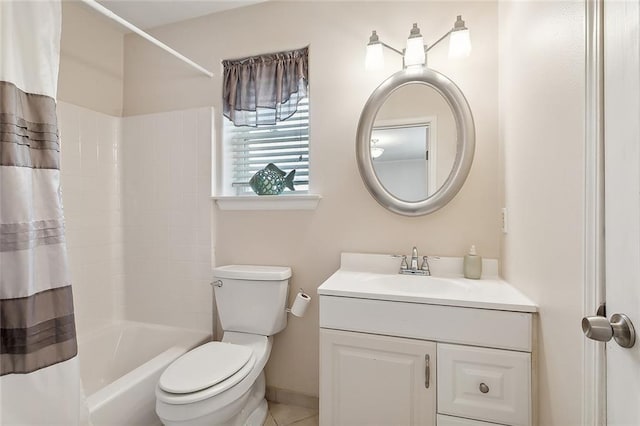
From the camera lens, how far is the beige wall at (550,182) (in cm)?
78

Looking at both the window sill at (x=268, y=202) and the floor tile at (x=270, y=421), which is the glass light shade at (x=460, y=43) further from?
the floor tile at (x=270, y=421)

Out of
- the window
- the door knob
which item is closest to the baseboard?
the window

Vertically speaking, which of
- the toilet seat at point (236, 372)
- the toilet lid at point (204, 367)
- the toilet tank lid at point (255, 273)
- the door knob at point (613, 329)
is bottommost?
the toilet seat at point (236, 372)

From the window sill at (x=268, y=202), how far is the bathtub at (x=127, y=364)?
82cm

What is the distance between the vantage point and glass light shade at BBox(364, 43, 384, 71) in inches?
59.7

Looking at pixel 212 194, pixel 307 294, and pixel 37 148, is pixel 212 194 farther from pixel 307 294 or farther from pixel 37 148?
pixel 37 148

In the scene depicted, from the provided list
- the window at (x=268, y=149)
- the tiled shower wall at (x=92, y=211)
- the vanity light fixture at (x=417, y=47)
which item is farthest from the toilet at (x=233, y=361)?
the vanity light fixture at (x=417, y=47)

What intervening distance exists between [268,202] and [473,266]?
3.72 feet

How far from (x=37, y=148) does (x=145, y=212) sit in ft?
3.82

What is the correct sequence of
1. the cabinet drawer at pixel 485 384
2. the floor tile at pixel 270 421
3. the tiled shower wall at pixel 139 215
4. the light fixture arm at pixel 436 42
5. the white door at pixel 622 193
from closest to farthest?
the white door at pixel 622 193
the cabinet drawer at pixel 485 384
the light fixture arm at pixel 436 42
the floor tile at pixel 270 421
the tiled shower wall at pixel 139 215

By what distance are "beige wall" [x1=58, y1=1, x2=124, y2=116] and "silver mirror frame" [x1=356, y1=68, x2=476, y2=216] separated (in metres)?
1.76

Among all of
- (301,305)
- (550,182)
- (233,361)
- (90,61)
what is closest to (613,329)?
(550,182)

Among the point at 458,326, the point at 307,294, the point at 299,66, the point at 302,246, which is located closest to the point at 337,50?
the point at 299,66

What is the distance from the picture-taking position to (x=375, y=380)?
47.5 inches
